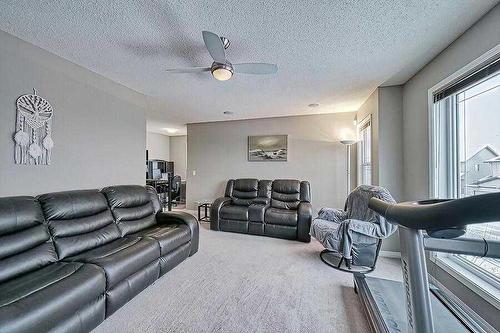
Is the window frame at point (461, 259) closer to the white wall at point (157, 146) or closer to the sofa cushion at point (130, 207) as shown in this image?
the sofa cushion at point (130, 207)

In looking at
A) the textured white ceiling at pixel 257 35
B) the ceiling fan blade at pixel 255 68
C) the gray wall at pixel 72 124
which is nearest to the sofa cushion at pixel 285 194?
the textured white ceiling at pixel 257 35

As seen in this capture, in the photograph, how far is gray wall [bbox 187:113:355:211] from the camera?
16.0 feet

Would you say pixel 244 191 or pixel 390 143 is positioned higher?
pixel 390 143

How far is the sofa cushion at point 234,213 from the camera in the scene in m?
4.26

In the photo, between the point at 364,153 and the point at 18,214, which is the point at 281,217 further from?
the point at 18,214

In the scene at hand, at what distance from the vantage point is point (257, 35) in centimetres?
201

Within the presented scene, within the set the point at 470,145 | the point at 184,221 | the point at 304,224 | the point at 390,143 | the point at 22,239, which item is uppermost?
the point at 390,143

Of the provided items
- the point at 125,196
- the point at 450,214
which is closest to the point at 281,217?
the point at 125,196

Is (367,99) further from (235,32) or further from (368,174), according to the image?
(235,32)

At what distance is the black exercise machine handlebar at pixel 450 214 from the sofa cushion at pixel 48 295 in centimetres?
201

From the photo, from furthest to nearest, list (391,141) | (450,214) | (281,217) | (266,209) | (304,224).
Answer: (266,209) < (281,217) < (304,224) < (391,141) < (450,214)

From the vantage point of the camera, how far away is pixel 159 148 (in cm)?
823

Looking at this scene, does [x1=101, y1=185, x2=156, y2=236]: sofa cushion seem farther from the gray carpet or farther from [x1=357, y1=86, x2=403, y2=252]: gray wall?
[x1=357, y1=86, x2=403, y2=252]: gray wall

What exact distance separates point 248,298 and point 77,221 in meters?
1.92
